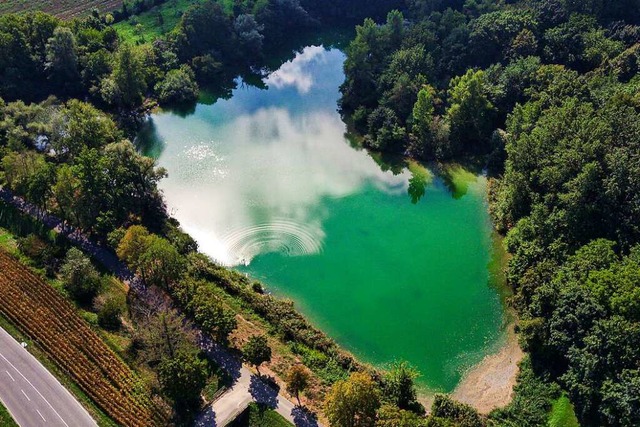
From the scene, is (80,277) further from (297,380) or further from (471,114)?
(471,114)

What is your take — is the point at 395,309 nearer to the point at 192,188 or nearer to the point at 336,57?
the point at 192,188

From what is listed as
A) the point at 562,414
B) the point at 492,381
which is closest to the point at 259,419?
the point at 492,381

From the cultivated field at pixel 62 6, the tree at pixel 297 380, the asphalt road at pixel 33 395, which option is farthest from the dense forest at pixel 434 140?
the cultivated field at pixel 62 6

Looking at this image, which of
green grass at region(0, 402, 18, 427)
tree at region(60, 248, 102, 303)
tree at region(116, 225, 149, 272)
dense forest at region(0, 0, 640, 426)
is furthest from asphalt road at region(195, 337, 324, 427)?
green grass at region(0, 402, 18, 427)

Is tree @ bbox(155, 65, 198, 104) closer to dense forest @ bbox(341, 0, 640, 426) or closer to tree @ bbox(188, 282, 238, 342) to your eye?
dense forest @ bbox(341, 0, 640, 426)

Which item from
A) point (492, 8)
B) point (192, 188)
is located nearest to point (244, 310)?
point (192, 188)

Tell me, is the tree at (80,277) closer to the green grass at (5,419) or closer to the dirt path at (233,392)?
the dirt path at (233,392)
